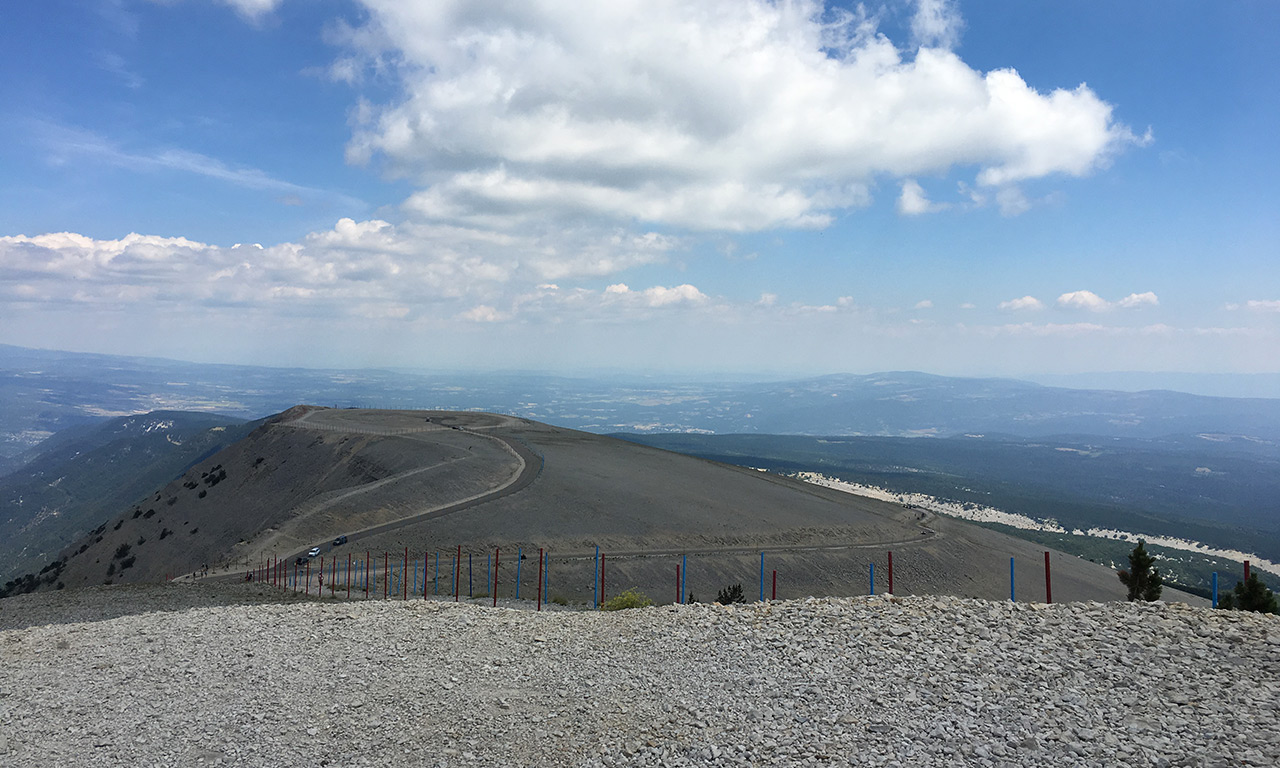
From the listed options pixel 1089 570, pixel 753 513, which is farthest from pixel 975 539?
pixel 753 513

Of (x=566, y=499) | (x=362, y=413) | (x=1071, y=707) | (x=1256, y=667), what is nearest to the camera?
(x=1071, y=707)

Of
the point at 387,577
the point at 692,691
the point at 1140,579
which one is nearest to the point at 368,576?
the point at 387,577

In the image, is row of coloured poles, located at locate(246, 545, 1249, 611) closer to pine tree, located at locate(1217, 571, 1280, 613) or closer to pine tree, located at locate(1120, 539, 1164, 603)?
pine tree, located at locate(1120, 539, 1164, 603)

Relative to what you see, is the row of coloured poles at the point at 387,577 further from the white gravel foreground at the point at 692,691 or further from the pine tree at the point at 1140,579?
the white gravel foreground at the point at 692,691

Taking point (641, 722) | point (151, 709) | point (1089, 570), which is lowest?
point (1089, 570)

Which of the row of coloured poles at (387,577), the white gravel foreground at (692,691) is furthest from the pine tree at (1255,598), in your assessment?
the white gravel foreground at (692,691)

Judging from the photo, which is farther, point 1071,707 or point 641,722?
point 641,722

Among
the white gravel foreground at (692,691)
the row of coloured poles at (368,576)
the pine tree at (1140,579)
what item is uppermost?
the white gravel foreground at (692,691)

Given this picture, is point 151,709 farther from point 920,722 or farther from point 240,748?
point 920,722

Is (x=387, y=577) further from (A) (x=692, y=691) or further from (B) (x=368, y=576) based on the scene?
(A) (x=692, y=691)
